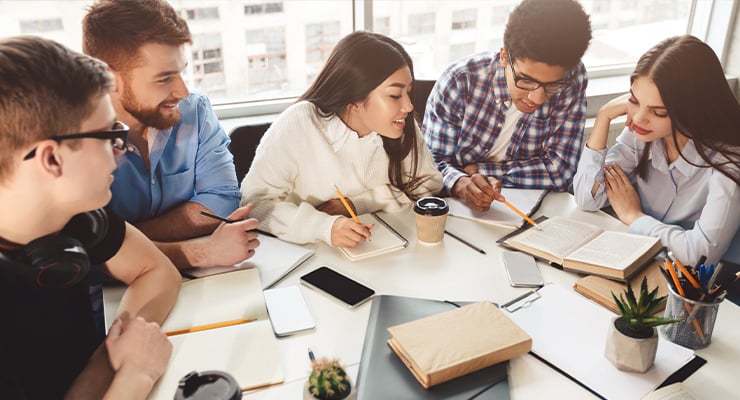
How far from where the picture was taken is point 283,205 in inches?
61.1

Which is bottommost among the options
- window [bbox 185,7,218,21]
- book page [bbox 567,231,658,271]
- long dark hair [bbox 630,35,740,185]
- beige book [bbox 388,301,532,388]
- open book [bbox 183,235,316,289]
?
open book [bbox 183,235,316,289]

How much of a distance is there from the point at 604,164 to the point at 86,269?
155 centimetres

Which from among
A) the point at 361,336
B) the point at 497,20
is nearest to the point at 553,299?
the point at 361,336

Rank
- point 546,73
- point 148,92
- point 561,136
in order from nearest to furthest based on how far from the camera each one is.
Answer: point 148,92, point 546,73, point 561,136

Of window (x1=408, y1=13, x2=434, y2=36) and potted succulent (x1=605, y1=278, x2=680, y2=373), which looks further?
window (x1=408, y1=13, x2=434, y2=36)

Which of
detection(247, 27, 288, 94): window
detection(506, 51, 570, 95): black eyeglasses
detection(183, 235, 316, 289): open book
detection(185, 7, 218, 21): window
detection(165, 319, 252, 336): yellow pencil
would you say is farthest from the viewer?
detection(247, 27, 288, 94): window

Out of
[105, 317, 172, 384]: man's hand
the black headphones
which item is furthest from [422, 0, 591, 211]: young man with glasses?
the black headphones

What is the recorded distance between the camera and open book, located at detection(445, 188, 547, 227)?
61.1 inches

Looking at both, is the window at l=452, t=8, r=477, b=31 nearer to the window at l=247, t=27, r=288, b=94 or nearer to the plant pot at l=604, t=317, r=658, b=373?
the window at l=247, t=27, r=288, b=94

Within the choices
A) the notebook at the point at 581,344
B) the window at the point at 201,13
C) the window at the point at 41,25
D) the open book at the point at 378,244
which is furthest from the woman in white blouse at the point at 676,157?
the window at the point at 41,25

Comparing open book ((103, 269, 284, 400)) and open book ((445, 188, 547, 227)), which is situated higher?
open book ((445, 188, 547, 227))

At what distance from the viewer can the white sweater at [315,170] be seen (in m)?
1.61

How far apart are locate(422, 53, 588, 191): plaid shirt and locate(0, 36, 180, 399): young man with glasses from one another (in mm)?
1290

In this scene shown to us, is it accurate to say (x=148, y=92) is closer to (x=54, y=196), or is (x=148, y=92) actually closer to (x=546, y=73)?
(x=54, y=196)
